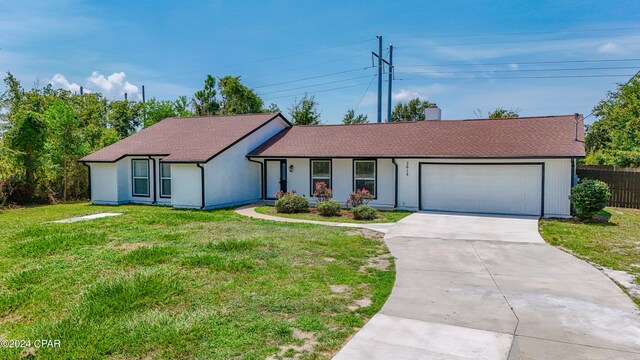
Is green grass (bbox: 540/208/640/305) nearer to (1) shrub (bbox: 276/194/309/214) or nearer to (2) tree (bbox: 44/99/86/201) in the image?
(1) shrub (bbox: 276/194/309/214)

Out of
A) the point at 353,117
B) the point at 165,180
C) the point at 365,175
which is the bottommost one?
the point at 165,180

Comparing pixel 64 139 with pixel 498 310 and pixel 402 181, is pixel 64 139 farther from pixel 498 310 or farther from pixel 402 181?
pixel 498 310

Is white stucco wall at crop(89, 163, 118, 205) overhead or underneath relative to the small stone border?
overhead

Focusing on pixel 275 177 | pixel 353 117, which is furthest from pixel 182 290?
pixel 353 117

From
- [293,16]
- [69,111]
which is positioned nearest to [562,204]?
[293,16]

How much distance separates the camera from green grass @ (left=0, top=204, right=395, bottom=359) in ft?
13.7

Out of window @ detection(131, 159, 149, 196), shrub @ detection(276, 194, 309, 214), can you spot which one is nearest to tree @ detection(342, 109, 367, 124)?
window @ detection(131, 159, 149, 196)

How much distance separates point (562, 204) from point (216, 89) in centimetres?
2996

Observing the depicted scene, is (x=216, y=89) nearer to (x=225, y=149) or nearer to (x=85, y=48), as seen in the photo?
(x=85, y=48)

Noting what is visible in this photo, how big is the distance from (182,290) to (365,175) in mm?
12076

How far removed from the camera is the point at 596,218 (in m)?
13.4

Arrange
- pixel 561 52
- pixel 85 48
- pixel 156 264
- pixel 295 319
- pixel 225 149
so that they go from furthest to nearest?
pixel 561 52 → pixel 85 48 → pixel 225 149 → pixel 156 264 → pixel 295 319

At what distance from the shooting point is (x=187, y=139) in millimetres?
19359

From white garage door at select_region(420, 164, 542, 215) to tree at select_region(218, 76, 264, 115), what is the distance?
78.8ft
